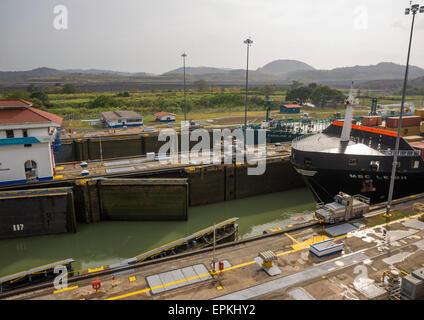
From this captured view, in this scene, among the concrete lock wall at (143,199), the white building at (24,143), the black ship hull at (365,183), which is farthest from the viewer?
the concrete lock wall at (143,199)

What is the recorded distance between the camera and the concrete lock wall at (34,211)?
24.9 m

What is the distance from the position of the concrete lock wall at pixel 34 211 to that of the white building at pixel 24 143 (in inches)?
138

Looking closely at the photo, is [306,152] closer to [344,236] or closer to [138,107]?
[344,236]

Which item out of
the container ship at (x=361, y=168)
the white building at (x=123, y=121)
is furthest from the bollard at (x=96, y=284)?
the white building at (x=123, y=121)

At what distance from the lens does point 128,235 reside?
87.0ft

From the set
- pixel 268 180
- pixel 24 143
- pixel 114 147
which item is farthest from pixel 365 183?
pixel 114 147

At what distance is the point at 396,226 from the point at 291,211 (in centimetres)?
1217

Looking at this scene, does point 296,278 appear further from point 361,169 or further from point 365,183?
point 365,183

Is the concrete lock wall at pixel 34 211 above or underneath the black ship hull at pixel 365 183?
underneath

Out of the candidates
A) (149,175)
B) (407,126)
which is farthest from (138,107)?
(407,126)

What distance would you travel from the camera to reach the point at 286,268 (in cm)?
1600

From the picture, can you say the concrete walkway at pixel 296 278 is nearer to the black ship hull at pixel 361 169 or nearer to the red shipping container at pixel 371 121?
the black ship hull at pixel 361 169

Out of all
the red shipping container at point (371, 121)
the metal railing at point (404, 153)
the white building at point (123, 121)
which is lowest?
the white building at point (123, 121)

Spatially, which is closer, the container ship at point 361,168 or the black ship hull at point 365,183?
the container ship at point 361,168
